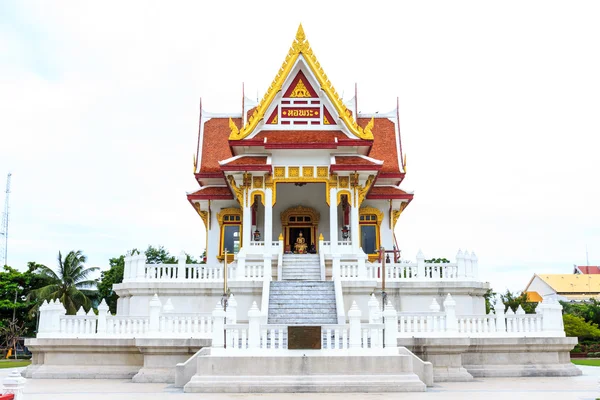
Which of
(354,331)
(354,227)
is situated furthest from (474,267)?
(354,331)

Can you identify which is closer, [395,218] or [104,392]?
[104,392]

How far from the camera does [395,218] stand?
26594 millimetres

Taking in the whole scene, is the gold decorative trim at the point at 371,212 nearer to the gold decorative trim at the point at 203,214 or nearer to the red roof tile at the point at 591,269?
the gold decorative trim at the point at 203,214

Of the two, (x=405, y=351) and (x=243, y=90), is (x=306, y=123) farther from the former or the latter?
(x=405, y=351)

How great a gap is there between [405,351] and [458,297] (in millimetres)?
6096

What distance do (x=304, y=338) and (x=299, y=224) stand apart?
42.9 ft

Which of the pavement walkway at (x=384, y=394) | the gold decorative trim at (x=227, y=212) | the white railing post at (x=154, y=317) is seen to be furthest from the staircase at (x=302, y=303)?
the gold decorative trim at (x=227, y=212)

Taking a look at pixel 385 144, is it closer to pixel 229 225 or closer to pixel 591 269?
pixel 229 225

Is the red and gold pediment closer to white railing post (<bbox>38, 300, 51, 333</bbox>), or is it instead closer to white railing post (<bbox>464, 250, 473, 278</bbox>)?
white railing post (<bbox>464, 250, 473, 278</bbox>)

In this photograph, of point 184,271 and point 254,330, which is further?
point 184,271

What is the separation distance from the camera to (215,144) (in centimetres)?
2777

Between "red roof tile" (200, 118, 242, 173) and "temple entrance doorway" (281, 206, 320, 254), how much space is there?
11.3 ft

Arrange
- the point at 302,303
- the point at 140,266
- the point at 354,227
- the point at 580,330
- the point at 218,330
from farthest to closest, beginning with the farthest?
the point at 580,330
the point at 354,227
the point at 140,266
the point at 302,303
the point at 218,330

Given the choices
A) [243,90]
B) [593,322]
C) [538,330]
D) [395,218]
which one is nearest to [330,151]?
[395,218]
